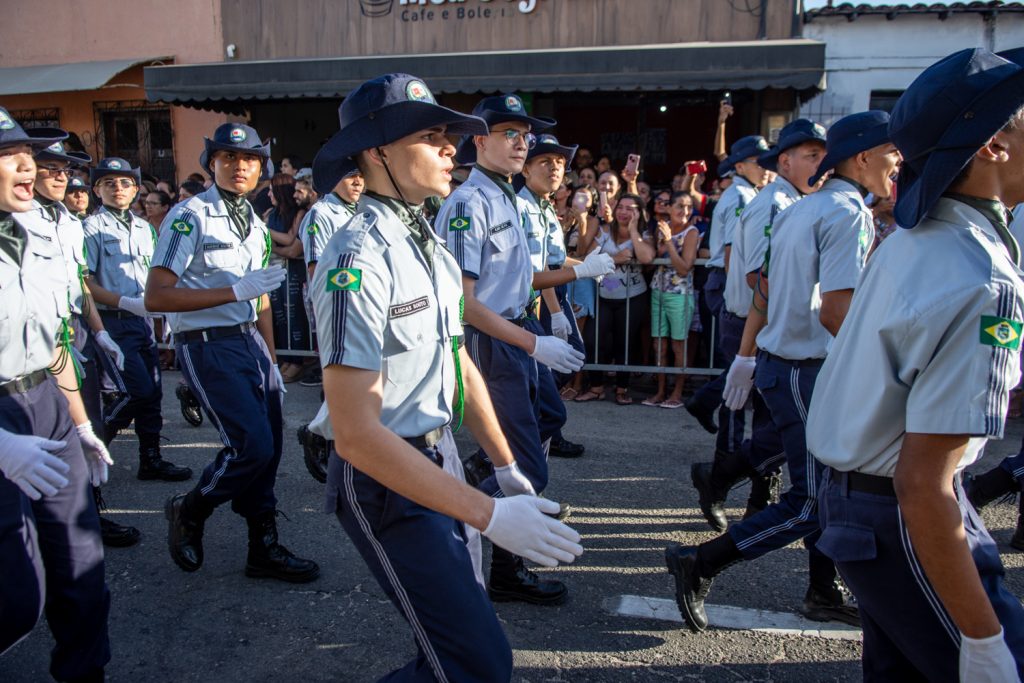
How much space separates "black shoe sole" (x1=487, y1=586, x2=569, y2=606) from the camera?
377 cm

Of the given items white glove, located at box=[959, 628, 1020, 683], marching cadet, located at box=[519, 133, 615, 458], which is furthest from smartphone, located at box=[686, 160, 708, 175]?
white glove, located at box=[959, 628, 1020, 683]

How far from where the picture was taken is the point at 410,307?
2230 millimetres

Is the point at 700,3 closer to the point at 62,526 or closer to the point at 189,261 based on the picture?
the point at 189,261

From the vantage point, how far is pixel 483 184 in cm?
406

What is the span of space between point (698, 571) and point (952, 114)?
2.20 meters

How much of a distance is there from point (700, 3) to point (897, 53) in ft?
9.41

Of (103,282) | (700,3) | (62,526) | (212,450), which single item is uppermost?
(700,3)

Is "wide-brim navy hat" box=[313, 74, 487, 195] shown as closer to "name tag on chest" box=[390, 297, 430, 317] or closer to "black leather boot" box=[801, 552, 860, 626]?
"name tag on chest" box=[390, 297, 430, 317]

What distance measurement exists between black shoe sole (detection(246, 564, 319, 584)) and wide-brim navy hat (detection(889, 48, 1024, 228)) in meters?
3.22

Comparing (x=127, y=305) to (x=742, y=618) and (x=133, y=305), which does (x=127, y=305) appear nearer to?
(x=133, y=305)

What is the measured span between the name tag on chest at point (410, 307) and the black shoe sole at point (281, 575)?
2301 mm

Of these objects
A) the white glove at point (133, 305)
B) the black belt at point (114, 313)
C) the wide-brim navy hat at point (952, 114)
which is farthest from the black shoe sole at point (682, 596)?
the black belt at point (114, 313)

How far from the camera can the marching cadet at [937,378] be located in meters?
1.72

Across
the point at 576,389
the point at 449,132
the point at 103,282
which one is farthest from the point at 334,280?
the point at 576,389
